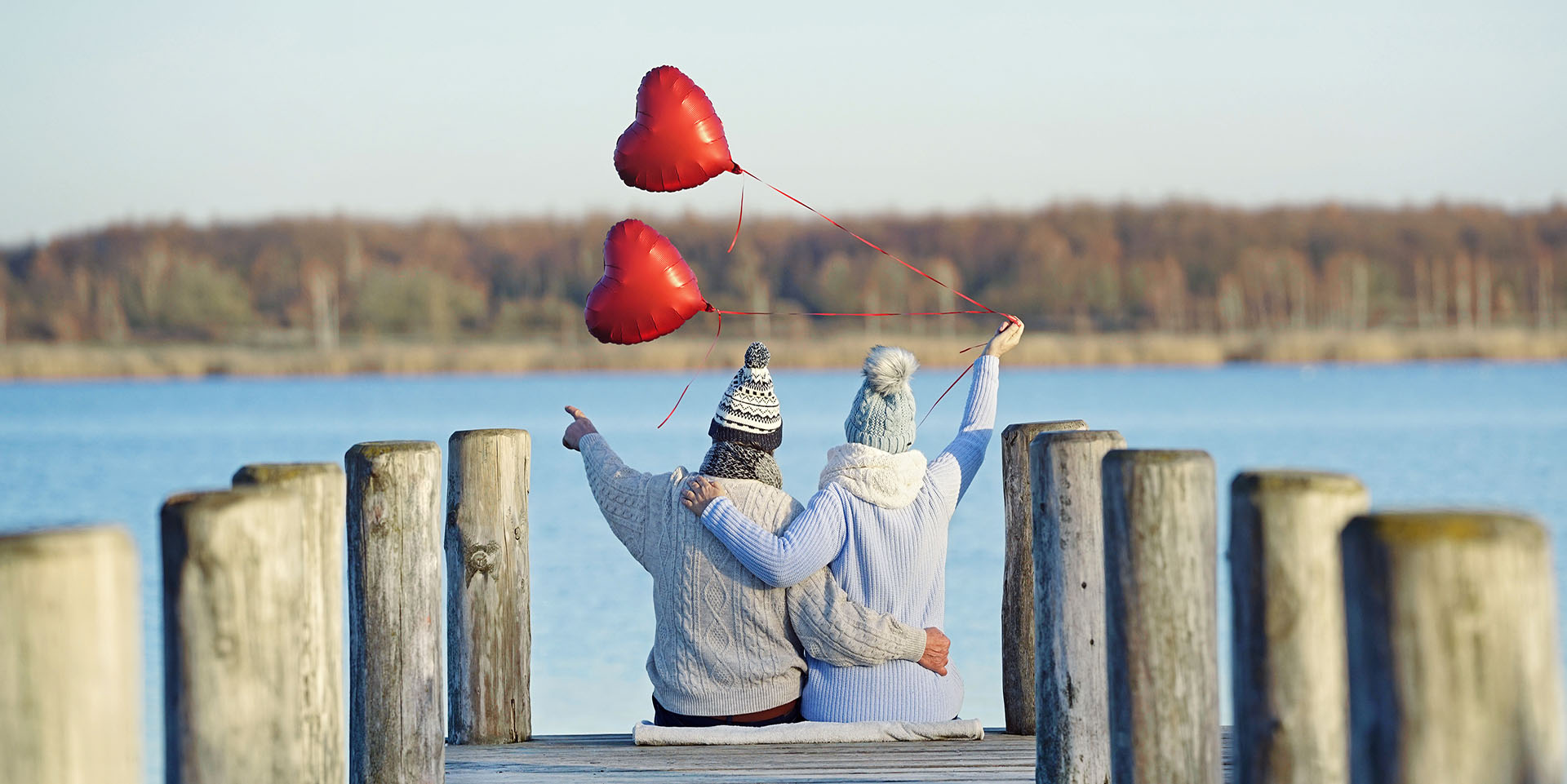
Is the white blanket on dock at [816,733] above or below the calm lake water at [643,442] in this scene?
below

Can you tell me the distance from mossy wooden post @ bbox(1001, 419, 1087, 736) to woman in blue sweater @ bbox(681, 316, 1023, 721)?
5.2 inches

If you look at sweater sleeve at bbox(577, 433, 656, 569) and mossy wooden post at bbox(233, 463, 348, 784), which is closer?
mossy wooden post at bbox(233, 463, 348, 784)

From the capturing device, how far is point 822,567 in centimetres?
473

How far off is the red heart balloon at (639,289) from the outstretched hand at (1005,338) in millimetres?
1100

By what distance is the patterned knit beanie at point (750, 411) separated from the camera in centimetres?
478

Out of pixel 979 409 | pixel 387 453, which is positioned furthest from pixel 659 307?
pixel 387 453

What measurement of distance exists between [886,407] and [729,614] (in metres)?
0.73

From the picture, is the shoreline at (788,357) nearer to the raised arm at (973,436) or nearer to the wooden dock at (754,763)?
the raised arm at (973,436)

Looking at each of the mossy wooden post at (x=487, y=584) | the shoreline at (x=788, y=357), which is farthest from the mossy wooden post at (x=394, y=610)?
the shoreline at (x=788, y=357)

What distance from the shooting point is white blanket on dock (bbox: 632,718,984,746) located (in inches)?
189

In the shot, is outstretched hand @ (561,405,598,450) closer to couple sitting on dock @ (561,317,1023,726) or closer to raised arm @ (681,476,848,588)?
couple sitting on dock @ (561,317,1023,726)

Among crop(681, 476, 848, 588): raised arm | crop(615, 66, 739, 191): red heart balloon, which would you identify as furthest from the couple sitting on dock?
crop(615, 66, 739, 191): red heart balloon

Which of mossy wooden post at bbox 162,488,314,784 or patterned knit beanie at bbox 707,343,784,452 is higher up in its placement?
patterned knit beanie at bbox 707,343,784,452

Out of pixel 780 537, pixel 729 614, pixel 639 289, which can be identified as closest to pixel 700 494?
pixel 780 537
